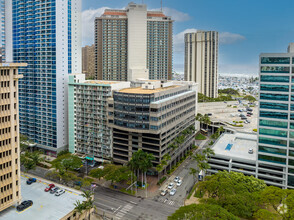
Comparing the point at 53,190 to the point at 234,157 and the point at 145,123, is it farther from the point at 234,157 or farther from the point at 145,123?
the point at 234,157

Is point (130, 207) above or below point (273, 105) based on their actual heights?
below

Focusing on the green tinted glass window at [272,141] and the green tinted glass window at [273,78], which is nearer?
the green tinted glass window at [273,78]

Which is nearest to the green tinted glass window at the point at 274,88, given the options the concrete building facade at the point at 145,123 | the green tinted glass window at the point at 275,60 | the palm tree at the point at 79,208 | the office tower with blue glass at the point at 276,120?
the office tower with blue glass at the point at 276,120

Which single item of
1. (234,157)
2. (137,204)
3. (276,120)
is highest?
(276,120)

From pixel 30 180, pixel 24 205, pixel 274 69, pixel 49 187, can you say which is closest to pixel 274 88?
pixel 274 69

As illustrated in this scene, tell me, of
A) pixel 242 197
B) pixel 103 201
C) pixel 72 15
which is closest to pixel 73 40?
pixel 72 15

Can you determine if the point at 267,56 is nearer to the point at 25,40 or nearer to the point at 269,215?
the point at 269,215

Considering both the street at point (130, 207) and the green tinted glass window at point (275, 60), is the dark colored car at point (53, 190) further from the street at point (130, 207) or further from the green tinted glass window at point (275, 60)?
the green tinted glass window at point (275, 60)
